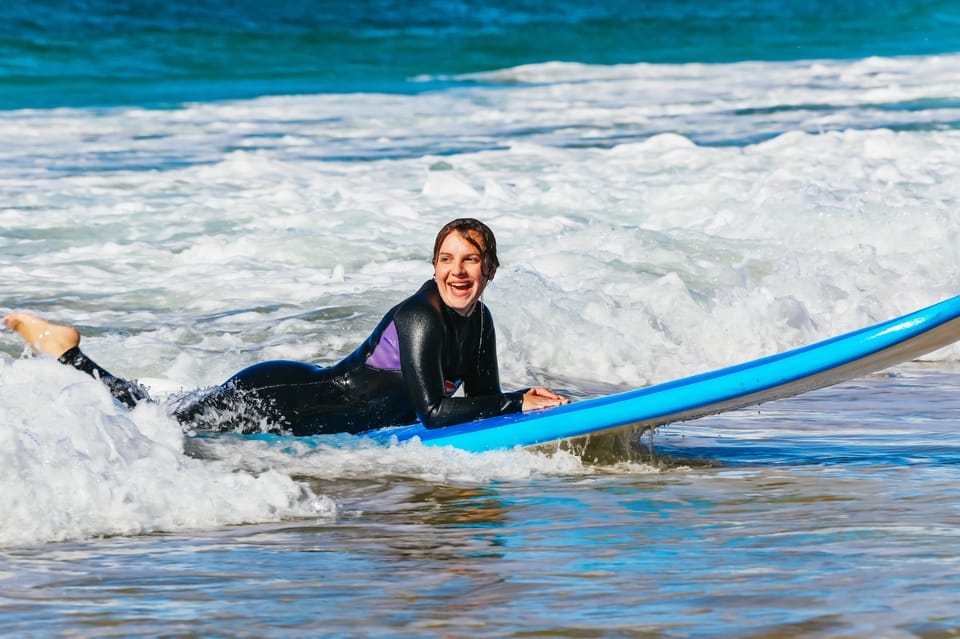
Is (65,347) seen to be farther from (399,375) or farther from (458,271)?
Answer: (458,271)

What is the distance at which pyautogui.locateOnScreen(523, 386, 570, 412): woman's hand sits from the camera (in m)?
4.71

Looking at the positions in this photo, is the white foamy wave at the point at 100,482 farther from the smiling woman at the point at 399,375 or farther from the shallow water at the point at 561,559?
the smiling woman at the point at 399,375

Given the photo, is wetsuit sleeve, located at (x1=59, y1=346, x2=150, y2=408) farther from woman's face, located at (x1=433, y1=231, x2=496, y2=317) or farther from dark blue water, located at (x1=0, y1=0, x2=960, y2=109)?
dark blue water, located at (x1=0, y1=0, x2=960, y2=109)

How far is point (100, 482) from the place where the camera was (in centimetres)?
385

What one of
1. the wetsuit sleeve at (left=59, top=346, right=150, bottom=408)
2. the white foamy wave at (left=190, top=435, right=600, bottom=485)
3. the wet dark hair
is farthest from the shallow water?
the wetsuit sleeve at (left=59, top=346, right=150, bottom=408)

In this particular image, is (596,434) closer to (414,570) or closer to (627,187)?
(414,570)

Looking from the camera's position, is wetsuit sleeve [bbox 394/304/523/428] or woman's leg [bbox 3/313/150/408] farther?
woman's leg [bbox 3/313/150/408]

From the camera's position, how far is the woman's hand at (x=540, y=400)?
185 inches

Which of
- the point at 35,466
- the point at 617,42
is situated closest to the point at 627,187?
the point at 35,466

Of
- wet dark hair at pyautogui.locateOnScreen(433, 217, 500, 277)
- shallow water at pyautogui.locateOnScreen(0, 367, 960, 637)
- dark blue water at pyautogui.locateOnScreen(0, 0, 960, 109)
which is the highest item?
dark blue water at pyautogui.locateOnScreen(0, 0, 960, 109)

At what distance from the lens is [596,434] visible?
471 centimetres

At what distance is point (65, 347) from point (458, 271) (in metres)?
1.48

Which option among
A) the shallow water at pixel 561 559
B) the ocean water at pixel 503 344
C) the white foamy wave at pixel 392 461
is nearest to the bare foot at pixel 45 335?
the ocean water at pixel 503 344

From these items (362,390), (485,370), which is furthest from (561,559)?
(362,390)
